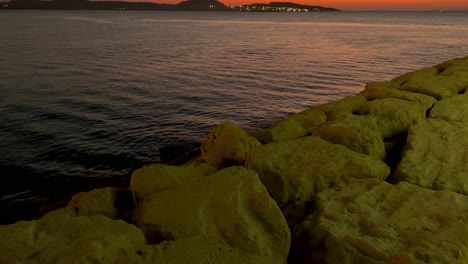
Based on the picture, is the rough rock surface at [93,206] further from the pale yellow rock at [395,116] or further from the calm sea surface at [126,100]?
the calm sea surface at [126,100]

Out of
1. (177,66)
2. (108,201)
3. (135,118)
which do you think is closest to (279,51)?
(177,66)

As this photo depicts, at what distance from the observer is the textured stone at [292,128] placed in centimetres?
493

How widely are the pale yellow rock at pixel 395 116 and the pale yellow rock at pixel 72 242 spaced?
365 cm

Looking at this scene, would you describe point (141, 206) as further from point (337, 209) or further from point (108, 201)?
point (337, 209)

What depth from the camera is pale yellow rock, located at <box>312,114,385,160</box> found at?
13.6 ft

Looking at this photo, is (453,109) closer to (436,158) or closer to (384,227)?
(436,158)

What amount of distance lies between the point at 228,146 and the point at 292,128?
1.21m

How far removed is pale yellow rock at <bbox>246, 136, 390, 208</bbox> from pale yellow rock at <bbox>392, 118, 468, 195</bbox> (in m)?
0.26

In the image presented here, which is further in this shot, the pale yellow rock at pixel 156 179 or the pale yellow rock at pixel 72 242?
the pale yellow rock at pixel 156 179

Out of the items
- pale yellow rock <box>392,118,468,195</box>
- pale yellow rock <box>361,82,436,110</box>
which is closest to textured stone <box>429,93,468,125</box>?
pale yellow rock <box>361,82,436,110</box>

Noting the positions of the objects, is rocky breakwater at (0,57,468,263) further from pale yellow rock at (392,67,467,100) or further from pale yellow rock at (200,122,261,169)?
pale yellow rock at (392,67,467,100)

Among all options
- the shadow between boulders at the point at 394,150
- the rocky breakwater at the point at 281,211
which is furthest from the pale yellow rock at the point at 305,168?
the shadow between boulders at the point at 394,150

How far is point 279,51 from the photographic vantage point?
2972cm

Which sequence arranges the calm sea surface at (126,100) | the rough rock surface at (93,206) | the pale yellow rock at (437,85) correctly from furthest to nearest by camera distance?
the calm sea surface at (126,100), the pale yellow rock at (437,85), the rough rock surface at (93,206)
